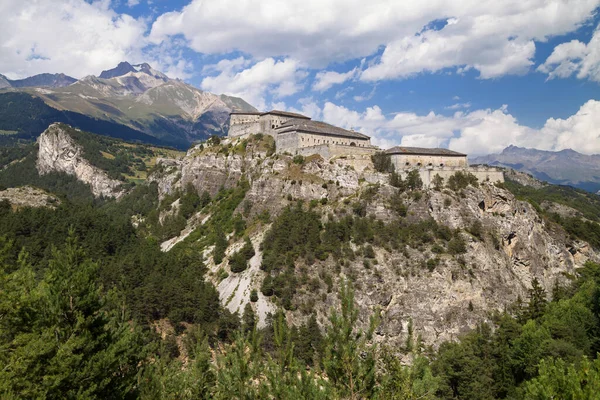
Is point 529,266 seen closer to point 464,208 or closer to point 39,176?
point 464,208

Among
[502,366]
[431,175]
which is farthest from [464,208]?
[502,366]

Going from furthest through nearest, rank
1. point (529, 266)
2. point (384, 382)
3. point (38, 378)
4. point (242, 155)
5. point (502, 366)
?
1. point (242, 155)
2. point (529, 266)
3. point (502, 366)
4. point (38, 378)
5. point (384, 382)

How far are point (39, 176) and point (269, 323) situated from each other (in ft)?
577

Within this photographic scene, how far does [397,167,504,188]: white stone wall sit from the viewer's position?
80.9 meters

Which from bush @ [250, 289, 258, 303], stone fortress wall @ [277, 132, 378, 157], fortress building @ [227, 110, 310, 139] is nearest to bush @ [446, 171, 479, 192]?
stone fortress wall @ [277, 132, 378, 157]

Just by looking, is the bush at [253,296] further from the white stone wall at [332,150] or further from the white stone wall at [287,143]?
the white stone wall at [287,143]

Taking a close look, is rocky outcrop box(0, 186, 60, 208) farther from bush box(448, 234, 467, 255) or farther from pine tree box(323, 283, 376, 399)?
pine tree box(323, 283, 376, 399)

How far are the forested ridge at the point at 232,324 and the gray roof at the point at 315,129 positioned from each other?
16.5m

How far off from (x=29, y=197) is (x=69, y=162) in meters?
97.5

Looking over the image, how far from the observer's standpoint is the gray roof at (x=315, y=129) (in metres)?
88.8

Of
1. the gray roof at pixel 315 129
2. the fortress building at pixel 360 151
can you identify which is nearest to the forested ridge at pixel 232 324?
the fortress building at pixel 360 151

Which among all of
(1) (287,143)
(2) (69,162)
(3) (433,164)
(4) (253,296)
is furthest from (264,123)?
(2) (69,162)

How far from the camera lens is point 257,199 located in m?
86.3

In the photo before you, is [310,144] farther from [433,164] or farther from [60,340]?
[60,340]
